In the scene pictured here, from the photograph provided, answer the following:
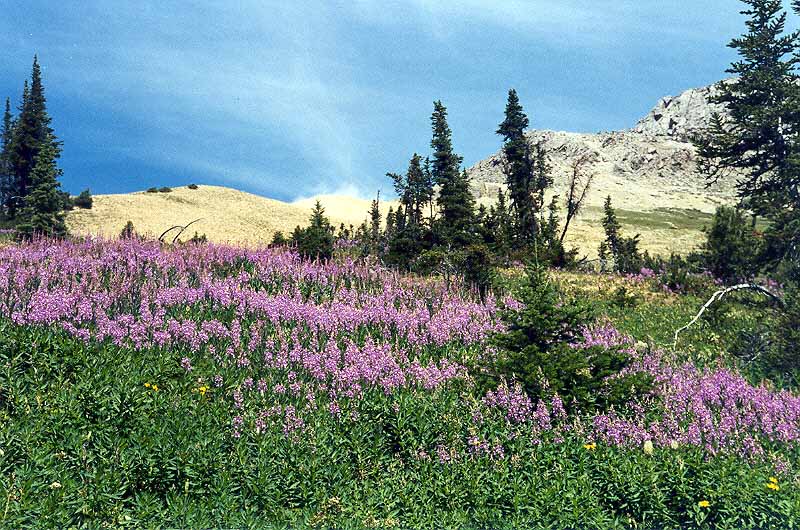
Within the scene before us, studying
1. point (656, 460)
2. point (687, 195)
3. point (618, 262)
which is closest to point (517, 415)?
point (656, 460)

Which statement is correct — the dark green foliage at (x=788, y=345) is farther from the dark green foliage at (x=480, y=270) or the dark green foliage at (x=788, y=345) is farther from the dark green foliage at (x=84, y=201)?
the dark green foliage at (x=84, y=201)

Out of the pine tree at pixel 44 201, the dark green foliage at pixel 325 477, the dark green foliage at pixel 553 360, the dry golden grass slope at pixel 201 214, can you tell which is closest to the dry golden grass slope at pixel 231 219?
the dry golden grass slope at pixel 201 214

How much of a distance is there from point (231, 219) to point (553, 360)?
57.1m

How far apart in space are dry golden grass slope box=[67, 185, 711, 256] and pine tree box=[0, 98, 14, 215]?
1418 centimetres

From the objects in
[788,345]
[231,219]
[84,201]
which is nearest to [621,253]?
[788,345]

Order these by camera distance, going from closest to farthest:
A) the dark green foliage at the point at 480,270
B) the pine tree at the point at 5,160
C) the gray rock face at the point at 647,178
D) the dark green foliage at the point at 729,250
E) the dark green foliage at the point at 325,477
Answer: the dark green foliage at the point at 325,477 → the dark green foliage at the point at 480,270 → the dark green foliage at the point at 729,250 → the pine tree at the point at 5,160 → the gray rock face at the point at 647,178

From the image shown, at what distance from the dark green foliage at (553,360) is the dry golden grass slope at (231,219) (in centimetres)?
3463

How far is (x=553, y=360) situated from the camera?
8625 mm

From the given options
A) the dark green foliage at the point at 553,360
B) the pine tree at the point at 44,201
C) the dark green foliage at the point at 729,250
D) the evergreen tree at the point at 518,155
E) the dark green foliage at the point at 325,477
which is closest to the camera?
the dark green foliage at the point at 325,477

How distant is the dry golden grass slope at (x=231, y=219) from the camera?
54.3 metres

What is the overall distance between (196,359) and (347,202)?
303 feet

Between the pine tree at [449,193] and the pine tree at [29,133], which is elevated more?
the pine tree at [29,133]

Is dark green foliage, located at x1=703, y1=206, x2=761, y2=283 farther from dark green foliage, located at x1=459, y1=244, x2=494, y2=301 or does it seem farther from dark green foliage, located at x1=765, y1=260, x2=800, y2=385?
dark green foliage, located at x1=459, y1=244, x2=494, y2=301

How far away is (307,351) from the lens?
964 centimetres
